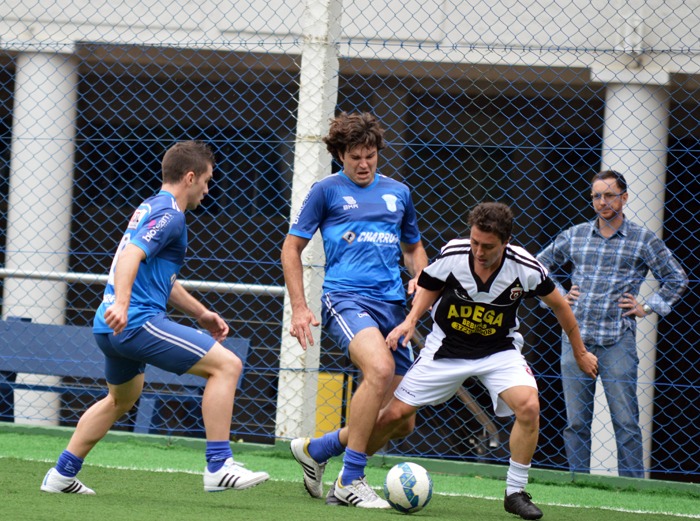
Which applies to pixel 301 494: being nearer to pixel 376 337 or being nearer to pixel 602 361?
pixel 376 337

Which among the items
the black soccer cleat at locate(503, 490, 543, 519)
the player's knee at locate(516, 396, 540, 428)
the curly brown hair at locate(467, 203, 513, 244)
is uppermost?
the curly brown hair at locate(467, 203, 513, 244)

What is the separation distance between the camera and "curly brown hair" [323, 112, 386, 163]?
3396mm

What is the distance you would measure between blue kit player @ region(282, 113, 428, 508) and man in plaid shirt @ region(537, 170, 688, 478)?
1.43 metres

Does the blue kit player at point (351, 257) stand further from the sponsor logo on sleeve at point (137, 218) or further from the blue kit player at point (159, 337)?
the sponsor logo on sleeve at point (137, 218)

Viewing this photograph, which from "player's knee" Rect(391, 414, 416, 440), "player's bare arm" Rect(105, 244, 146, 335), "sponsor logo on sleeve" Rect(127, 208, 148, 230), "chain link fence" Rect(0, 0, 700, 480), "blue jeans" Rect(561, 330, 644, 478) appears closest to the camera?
"player's bare arm" Rect(105, 244, 146, 335)

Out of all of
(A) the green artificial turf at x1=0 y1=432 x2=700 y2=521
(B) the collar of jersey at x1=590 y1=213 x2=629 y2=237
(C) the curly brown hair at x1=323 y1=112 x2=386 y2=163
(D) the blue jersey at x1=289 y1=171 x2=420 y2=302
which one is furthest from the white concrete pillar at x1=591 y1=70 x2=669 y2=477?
(C) the curly brown hair at x1=323 y1=112 x2=386 y2=163

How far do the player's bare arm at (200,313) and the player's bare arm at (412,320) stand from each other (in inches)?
29.1

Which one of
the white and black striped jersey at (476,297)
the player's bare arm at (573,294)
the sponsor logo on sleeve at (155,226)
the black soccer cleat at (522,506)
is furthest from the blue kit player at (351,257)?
the player's bare arm at (573,294)

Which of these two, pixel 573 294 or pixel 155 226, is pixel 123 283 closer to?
pixel 155 226

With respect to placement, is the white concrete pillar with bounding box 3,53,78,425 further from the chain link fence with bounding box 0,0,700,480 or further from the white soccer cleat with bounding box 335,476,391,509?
the white soccer cleat with bounding box 335,476,391,509

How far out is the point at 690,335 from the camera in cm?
844

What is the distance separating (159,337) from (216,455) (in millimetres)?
510

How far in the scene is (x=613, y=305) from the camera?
4426 millimetres

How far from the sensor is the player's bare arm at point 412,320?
3.28 metres
